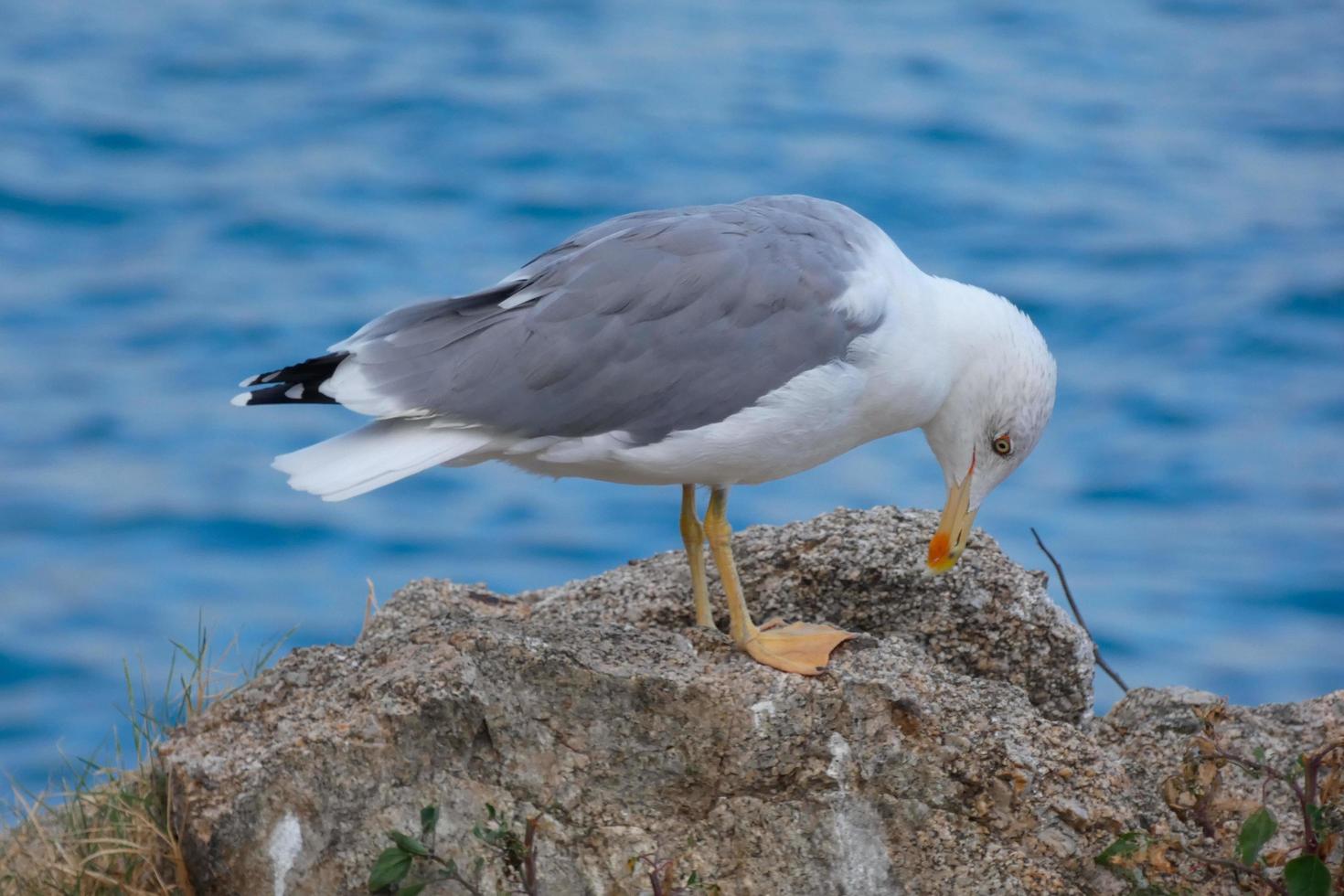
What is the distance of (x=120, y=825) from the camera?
2.70m

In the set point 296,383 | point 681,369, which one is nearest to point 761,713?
point 681,369

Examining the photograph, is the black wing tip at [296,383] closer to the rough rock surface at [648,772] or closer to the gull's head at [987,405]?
the rough rock surface at [648,772]

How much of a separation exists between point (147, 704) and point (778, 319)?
4.76 feet

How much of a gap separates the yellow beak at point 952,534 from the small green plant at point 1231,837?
0.60 meters

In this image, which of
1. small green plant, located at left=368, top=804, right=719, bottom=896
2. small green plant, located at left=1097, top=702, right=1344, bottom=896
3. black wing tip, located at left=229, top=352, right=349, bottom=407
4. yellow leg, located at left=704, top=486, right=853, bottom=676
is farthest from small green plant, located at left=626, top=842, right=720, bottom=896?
black wing tip, located at left=229, top=352, right=349, bottom=407

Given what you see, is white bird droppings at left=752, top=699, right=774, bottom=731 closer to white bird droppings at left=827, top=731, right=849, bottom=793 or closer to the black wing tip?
white bird droppings at left=827, top=731, right=849, bottom=793

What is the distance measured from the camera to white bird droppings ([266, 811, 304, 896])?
8.08 ft

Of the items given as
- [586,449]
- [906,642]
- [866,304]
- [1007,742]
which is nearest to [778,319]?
[866,304]

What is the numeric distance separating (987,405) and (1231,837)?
97cm

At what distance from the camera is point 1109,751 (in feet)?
9.07

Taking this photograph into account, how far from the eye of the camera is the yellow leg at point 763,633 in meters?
2.81

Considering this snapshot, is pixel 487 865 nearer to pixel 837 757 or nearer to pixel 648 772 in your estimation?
pixel 648 772

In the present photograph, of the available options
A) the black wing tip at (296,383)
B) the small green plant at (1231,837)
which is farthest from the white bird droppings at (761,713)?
the black wing tip at (296,383)

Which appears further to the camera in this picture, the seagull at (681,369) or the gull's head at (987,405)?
the gull's head at (987,405)
